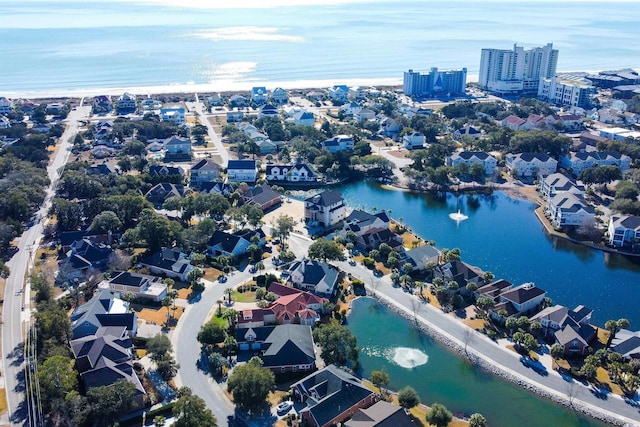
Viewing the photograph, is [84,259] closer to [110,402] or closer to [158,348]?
[158,348]

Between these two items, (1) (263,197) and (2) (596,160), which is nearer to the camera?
(1) (263,197)

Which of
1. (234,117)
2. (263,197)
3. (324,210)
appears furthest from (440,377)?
(234,117)

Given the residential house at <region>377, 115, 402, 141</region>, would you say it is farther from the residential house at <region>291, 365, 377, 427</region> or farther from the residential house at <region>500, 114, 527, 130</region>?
the residential house at <region>291, 365, 377, 427</region>

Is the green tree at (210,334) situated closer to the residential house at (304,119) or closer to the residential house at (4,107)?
the residential house at (304,119)

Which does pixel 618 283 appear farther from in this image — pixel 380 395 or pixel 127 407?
pixel 127 407

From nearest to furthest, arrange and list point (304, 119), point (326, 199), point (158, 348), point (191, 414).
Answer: point (191, 414) < point (158, 348) < point (326, 199) < point (304, 119)

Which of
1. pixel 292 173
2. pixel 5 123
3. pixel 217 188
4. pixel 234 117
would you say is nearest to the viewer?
pixel 217 188

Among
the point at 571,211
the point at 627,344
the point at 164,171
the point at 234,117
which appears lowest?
the point at 627,344
